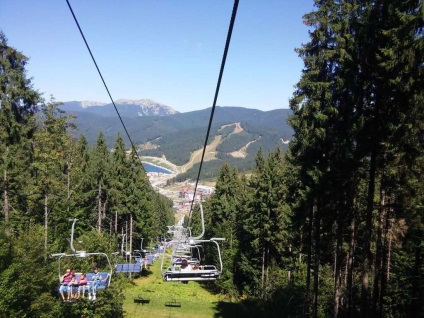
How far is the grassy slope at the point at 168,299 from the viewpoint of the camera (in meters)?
31.4

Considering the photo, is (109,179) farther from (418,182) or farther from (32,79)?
(418,182)

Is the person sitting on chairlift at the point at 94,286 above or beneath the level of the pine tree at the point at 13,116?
beneath

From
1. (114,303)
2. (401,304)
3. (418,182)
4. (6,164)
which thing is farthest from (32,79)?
(401,304)

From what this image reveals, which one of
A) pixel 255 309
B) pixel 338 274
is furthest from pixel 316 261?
pixel 255 309

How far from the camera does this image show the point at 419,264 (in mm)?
16219

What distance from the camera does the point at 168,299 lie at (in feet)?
118

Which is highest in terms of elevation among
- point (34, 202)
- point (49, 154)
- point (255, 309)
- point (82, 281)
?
point (49, 154)

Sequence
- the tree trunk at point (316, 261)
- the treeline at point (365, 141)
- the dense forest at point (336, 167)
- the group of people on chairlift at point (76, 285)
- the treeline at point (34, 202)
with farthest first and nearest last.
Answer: the tree trunk at point (316, 261)
the treeline at point (34, 202)
the group of people on chairlift at point (76, 285)
the dense forest at point (336, 167)
the treeline at point (365, 141)

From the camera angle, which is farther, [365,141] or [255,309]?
[255,309]

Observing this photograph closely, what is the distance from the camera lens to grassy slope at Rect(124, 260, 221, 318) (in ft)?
103

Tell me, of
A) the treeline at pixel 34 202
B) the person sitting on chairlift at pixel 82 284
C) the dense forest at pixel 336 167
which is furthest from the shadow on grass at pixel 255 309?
the person sitting on chairlift at pixel 82 284

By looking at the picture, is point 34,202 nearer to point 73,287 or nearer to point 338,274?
point 73,287

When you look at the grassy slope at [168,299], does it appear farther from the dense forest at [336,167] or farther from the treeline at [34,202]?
the treeline at [34,202]

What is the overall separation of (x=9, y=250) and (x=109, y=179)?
29.8 metres
